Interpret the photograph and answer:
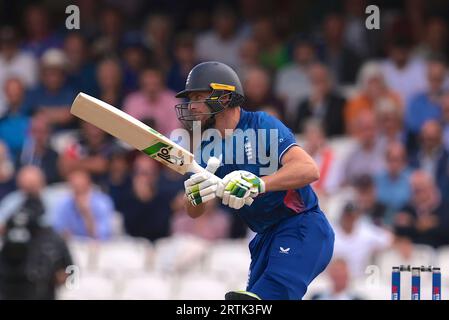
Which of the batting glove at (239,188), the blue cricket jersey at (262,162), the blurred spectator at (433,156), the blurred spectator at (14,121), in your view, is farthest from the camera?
the blurred spectator at (14,121)

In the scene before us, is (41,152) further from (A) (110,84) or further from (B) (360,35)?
(B) (360,35)

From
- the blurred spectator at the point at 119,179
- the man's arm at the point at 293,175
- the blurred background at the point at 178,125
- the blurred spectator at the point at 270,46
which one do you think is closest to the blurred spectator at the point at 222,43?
the blurred background at the point at 178,125

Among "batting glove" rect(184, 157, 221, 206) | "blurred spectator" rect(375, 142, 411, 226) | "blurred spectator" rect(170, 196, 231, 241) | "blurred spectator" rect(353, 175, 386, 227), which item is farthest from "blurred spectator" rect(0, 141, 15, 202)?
"batting glove" rect(184, 157, 221, 206)

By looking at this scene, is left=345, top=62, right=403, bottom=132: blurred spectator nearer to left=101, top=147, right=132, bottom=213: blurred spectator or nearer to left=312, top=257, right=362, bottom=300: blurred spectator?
left=101, top=147, right=132, bottom=213: blurred spectator

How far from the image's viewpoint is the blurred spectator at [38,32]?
51.6ft

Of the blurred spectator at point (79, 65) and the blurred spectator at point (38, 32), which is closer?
the blurred spectator at point (79, 65)

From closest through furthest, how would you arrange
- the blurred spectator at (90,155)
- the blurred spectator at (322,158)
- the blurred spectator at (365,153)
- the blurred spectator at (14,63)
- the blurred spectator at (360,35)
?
1. the blurred spectator at (322,158)
2. the blurred spectator at (365,153)
3. the blurred spectator at (90,155)
4. the blurred spectator at (360,35)
5. the blurred spectator at (14,63)

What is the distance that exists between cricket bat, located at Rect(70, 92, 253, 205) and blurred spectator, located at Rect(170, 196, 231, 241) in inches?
176

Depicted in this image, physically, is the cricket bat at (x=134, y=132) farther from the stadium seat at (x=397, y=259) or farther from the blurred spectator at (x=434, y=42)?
the blurred spectator at (x=434, y=42)

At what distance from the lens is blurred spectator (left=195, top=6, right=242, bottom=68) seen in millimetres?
15391

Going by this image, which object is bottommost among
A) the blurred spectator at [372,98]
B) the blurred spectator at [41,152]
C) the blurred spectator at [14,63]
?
the blurred spectator at [41,152]

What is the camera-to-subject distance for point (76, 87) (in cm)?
1519

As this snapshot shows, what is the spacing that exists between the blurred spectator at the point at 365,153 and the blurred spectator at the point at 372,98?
1.04ft
